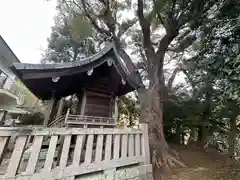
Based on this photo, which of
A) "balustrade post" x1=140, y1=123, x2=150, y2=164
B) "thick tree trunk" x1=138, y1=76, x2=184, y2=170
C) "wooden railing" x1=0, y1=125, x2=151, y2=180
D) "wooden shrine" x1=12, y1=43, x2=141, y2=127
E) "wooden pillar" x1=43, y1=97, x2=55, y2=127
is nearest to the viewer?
"wooden railing" x1=0, y1=125, x2=151, y2=180

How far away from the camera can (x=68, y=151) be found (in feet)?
8.64

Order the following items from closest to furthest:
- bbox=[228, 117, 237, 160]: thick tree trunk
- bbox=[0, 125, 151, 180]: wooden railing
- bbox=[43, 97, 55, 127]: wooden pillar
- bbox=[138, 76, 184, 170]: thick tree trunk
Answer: bbox=[0, 125, 151, 180]: wooden railing, bbox=[138, 76, 184, 170]: thick tree trunk, bbox=[43, 97, 55, 127]: wooden pillar, bbox=[228, 117, 237, 160]: thick tree trunk

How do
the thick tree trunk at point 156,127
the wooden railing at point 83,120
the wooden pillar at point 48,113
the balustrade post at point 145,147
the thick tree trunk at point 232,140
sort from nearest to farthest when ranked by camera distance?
the balustrade post at point 145,147 → the wooden railing at point 83,120 → the thick tree trunk at point 156,127 → the wooden pillar at point 48,113 → the thick tree trunk at point 232,140

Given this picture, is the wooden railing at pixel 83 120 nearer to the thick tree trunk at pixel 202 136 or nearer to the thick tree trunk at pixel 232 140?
the thick tree trunk at pixel 232 140

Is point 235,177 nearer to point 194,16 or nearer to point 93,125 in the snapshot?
point 93,125

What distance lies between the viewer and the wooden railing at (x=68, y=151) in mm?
2117

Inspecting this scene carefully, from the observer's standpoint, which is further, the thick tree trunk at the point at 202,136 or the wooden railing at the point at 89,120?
the thick tree trunk at the point at 202,136

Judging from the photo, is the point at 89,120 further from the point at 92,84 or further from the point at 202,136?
the point at 202,136

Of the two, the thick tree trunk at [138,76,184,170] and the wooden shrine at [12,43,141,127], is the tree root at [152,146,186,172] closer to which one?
the thick tree trunk at [138,76,184,170]

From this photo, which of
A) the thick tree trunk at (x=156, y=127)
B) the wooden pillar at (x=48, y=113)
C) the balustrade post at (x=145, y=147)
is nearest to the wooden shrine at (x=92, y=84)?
the wooden pillar at (x=48, y=113)

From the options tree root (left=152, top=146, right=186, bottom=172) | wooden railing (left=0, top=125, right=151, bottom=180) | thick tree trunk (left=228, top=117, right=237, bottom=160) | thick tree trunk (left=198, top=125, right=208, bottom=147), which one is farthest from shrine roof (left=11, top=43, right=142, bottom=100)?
thick tree trunk (left=198, top=125, right=208, bottom=147)

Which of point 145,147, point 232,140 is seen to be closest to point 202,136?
point 232,140

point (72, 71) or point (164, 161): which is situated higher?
point (72, 71)

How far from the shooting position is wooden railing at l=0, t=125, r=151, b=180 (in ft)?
6.95
